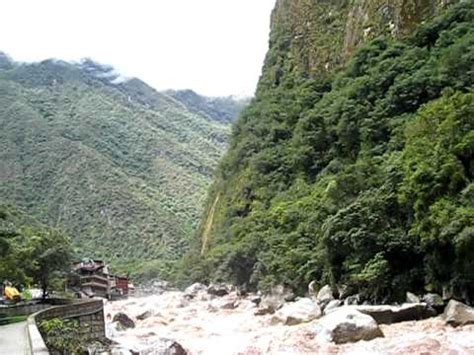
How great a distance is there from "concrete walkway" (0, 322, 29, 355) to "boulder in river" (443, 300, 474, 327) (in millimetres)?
14273

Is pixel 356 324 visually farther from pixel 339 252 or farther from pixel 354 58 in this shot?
pixel 354 58

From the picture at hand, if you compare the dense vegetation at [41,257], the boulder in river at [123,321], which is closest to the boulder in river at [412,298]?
the dense vegetation at [41,257]

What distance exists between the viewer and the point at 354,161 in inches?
1978

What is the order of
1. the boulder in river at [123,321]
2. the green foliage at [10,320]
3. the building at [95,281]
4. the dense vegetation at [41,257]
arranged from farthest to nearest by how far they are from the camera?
the building at [95,281], the boulder in river at [123,321], the dense vegetation at [41,257], the green foliage at [10,320]

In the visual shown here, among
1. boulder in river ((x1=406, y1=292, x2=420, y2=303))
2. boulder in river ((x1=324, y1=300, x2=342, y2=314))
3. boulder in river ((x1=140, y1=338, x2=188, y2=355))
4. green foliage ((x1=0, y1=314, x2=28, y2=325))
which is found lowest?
boulder in river ((x1=140, y1=338, x2=188, y2=355))

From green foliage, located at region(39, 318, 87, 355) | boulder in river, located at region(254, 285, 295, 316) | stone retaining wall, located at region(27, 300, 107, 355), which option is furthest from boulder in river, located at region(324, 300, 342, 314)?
green foliage, located at region(39, 318, 87, 355)

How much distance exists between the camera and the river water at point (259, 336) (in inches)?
834

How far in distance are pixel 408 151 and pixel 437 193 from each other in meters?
4.74

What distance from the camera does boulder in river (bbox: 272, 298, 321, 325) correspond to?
3058 centimetres

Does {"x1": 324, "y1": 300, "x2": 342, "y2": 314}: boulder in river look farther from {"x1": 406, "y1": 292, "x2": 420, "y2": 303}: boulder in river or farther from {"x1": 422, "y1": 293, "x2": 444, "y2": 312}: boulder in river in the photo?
{"x1": 422, "y1": 293, "x2": 444, "y2": 312}: boulder in river

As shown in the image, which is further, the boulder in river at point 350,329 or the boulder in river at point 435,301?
the boulder in river at point 435,301

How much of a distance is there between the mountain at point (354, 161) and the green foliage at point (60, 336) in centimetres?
1393

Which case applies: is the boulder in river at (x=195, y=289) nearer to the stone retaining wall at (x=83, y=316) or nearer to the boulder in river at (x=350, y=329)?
the stone retaining wall at (x=83, y=316)

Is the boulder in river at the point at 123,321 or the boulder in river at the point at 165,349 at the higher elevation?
the boulder in river at the point at 165,349
